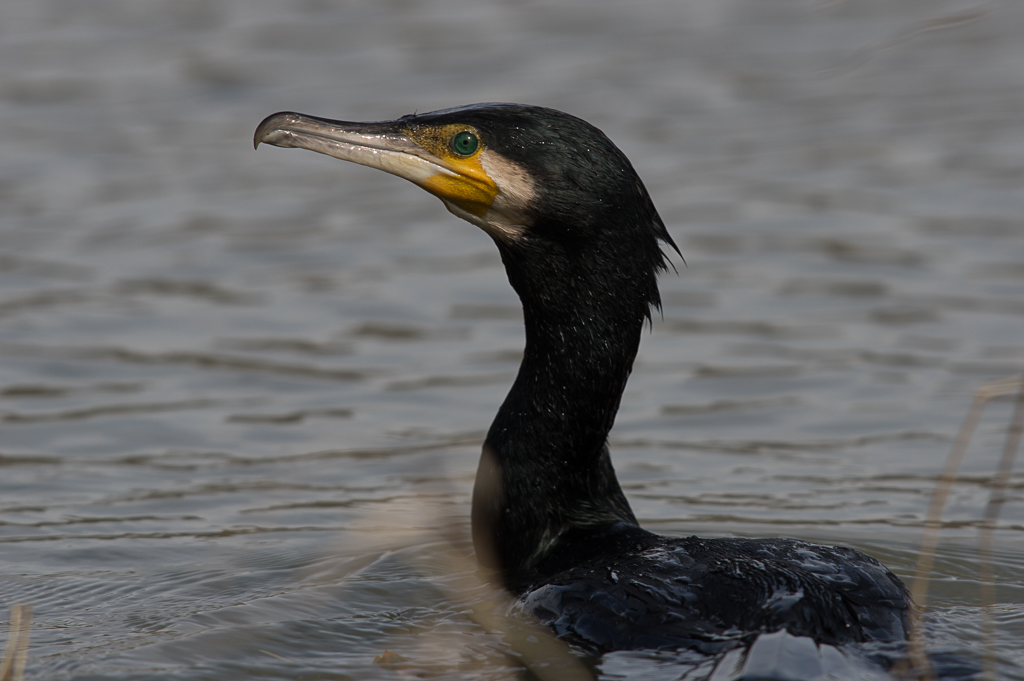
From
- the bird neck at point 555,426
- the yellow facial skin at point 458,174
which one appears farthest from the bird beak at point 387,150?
the bird neck at point 555,426

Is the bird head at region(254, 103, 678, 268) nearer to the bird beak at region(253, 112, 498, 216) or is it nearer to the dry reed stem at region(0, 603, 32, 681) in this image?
the bird beak at region(253, 112, 498, 216)

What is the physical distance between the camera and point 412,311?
306 inches

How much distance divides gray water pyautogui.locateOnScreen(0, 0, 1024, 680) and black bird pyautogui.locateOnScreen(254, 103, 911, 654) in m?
0.20

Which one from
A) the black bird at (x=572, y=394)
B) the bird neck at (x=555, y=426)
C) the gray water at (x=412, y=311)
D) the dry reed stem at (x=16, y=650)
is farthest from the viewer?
the gray water at (x=412, y=311)

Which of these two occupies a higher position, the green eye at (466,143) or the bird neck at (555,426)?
the green eye at (466,143)

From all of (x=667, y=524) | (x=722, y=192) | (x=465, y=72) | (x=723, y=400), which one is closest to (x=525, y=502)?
(x=667, y=524)

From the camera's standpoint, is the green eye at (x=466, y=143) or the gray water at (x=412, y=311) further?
the gray water at (x=412, y=311)

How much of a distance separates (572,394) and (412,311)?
125 inches

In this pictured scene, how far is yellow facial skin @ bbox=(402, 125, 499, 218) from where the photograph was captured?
175 inches

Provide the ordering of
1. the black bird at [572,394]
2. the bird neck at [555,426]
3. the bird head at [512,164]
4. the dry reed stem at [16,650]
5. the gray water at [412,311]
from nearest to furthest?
the dry reed stem at [16,650], the black bird at [572,394], the bird head at [512,164], the bird neck at [555,426], the gray water at [412,311]

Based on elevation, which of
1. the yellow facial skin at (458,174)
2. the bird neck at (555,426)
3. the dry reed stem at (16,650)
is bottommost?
the dry reed stem at (16,650)

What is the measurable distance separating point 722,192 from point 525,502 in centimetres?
500

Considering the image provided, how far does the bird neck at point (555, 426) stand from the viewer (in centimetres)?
460

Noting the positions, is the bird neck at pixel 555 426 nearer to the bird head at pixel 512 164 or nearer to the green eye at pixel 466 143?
the bird head at pixel 512 164
